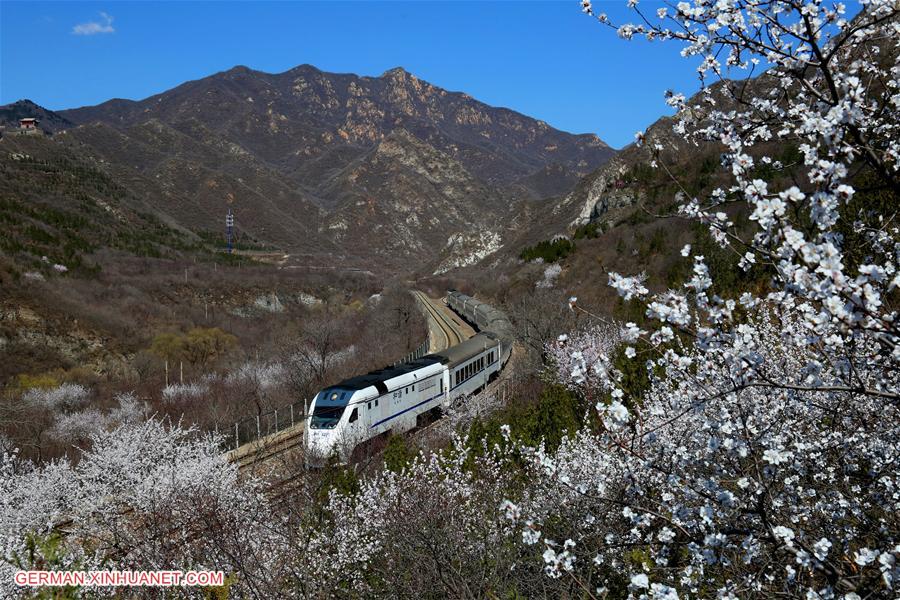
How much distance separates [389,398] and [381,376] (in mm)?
945

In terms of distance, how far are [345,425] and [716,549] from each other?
660 inches

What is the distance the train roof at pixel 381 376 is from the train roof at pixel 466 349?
33.5 inches

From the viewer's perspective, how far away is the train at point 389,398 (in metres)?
19.8

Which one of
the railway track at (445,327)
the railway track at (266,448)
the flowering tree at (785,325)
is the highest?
the flowering tree at (785,325)

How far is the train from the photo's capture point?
1981 centimetres

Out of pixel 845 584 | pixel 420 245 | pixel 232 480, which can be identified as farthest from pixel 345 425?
pixel 420 245

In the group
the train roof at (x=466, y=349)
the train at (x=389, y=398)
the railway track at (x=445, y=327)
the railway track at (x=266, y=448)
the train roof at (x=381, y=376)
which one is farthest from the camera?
the railway track at (x=445, y=327)

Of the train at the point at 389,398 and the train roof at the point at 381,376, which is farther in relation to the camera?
the train roof at the point at 381,376

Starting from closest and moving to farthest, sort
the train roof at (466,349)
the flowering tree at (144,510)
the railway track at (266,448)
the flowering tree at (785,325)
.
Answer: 1. the flowering tree at (785,325)
2. the flowering tree at (144,510)
3. the railway track at (266,448)
4. the train roof at (466,349)

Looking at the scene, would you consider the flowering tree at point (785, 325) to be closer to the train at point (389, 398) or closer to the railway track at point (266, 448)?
the train at point (389, 398)

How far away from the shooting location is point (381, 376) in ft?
75.0

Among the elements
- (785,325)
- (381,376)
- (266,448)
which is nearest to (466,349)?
(381,376)

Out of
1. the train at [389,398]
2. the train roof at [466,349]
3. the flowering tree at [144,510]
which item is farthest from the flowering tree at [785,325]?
the train roof at [466,349]

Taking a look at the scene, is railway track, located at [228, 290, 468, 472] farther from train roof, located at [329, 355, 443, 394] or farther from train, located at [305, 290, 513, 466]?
train roof, located at [329, 355, 443, 394]
